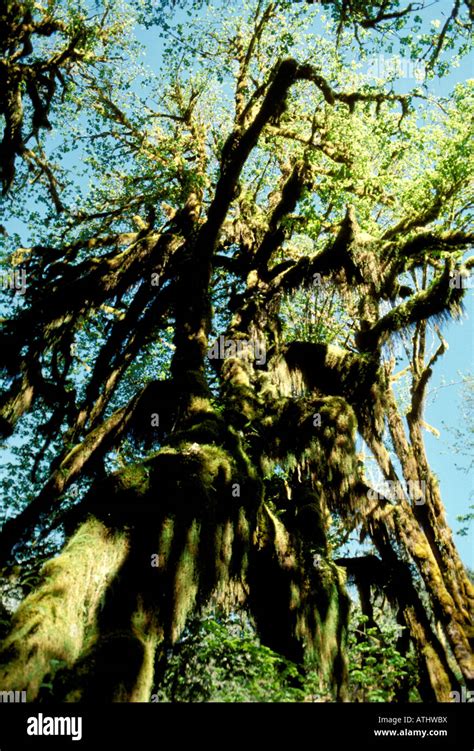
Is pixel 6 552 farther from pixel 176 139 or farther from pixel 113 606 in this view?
pixel 176 139

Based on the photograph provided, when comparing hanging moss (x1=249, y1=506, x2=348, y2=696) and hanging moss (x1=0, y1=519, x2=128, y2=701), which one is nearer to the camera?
hanging moss (x1=0, y1=519, x2=128, y2=701)

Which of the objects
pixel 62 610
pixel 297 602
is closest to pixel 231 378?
pixel 297 602

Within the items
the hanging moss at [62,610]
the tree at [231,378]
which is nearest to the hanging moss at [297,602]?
the tree at [231,378]

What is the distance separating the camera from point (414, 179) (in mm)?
14125

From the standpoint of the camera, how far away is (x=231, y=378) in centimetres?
855

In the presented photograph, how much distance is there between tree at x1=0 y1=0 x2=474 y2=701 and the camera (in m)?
3.98

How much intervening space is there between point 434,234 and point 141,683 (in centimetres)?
859

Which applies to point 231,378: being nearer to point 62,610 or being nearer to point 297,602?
point 297,602

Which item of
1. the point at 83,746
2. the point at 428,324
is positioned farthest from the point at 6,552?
the point at 428,324

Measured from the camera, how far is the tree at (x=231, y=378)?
13.0 ft

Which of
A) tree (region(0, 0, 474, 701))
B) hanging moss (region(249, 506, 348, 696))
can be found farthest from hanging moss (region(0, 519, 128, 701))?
hanging moss (region(249, 506, 348, 696))

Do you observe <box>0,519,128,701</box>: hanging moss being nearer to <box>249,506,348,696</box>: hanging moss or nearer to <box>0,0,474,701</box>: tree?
<box>0,0,474,701</box>: tree

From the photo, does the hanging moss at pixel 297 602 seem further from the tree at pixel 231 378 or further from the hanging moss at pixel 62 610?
the hanging moss at pixel 62 610

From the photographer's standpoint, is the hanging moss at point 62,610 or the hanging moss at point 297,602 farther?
the hanging moss at point 297,602
